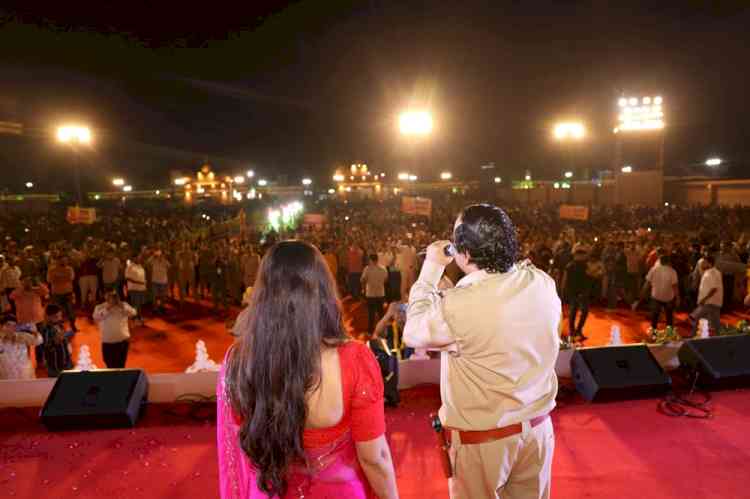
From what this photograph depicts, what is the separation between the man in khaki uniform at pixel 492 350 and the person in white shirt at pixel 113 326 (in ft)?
20.0

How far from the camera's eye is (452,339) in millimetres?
2289

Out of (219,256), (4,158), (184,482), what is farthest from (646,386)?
(4,158)

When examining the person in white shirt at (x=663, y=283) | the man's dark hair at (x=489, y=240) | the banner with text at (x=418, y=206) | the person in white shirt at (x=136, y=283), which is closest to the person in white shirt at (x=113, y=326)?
the person in white shirt at (x=136, y=283)

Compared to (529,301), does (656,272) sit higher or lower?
lower

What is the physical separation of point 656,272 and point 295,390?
30.9ft

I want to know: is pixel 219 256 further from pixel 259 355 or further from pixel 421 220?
pixel 421 220

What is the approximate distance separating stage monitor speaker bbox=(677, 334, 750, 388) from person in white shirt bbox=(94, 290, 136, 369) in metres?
6.89

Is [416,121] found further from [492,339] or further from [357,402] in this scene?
[357,402]

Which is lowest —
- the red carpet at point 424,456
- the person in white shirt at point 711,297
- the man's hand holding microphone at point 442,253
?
the red carpet at point 424,456

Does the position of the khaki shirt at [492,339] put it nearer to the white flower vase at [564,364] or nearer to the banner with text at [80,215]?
the white flower vase at [564,364]

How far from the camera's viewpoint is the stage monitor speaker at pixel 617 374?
229 inches

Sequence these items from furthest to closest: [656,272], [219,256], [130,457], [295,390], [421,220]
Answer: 1. [421,220]
2. [219,256]
3. [656,272]
4. [130,457]
5. [295,390]

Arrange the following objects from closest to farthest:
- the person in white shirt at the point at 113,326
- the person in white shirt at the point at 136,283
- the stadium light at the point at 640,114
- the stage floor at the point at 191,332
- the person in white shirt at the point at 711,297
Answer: the person in white shirt at the point at 113,326 → the person in white shirt at the point at 711,297 → the stage floor at the point at 191,332 → the person in white shirt at the point at 136,283 → the stadium light at the point at 640,114

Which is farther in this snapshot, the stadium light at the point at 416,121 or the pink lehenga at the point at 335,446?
the stadium light at the point at 416,121
